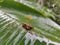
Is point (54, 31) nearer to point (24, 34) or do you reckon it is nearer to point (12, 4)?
point (24, 34)

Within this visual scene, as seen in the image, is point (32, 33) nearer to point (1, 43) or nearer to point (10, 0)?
point (1, 43)

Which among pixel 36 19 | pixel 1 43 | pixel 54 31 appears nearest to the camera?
pixel 1 43

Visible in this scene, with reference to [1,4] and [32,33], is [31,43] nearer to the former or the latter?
[32,33]

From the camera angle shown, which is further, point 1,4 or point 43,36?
point 1,4

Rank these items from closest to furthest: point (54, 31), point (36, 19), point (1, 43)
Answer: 1. point (1, 43)
2. point (54, 31)
3. point (36, 19)

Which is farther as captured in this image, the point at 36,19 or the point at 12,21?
the point at 36,19

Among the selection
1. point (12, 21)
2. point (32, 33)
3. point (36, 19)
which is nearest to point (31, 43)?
point (32, 33)

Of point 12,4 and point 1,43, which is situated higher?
point 12,4

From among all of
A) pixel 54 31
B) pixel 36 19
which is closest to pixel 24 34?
pixel 54 31
